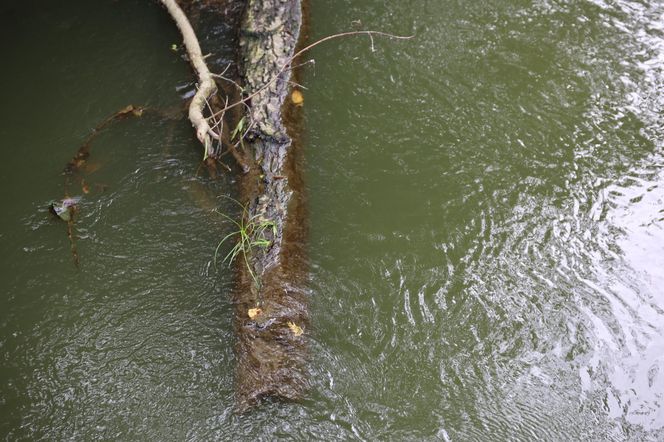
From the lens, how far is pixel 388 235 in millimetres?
3475

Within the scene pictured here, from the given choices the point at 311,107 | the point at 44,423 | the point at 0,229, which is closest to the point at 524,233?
the point at 311,107

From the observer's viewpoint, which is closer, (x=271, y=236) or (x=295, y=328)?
(x=295, y=328)

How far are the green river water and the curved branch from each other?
0.18 meters

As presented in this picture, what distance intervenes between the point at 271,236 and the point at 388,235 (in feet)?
2.18

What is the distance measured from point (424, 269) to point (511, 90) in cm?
160

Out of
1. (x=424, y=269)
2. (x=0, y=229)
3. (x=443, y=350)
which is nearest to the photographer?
(x=443, y=350)

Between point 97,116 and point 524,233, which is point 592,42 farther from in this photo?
point 97,116

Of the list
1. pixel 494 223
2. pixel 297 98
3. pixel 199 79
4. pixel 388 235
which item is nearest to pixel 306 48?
pixel 297 98

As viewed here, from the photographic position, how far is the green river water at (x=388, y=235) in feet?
9.43

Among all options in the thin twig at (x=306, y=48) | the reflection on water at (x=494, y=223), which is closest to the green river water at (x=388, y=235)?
the reflection on water at (x=494, y=223)

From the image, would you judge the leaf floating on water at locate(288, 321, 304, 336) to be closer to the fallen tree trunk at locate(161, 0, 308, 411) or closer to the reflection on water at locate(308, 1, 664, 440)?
the fallen tree trunk at locate(161, 0, 308, 411)

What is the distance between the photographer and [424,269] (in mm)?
3326

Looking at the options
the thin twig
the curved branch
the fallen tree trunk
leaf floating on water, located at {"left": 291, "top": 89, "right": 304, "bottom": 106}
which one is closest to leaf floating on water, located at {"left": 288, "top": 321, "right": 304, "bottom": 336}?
the fallen tree trunk

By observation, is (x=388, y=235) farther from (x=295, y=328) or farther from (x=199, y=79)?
(x=199, y=79)
